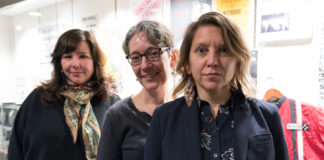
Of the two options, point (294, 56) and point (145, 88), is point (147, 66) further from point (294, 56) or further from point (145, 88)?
point (294, 56)

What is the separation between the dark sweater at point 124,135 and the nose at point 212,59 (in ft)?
1.55

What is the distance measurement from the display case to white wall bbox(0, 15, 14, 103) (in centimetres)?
7

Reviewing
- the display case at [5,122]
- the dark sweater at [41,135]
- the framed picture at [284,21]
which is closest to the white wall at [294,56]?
the framed picture at [284,21]

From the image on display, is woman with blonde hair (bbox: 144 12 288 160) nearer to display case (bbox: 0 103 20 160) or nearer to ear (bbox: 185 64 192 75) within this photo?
ear (bbox: 185 64 192 75)

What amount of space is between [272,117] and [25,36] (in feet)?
7.69

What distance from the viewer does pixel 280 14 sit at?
146 centimetres

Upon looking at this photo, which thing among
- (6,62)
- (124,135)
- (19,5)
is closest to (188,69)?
(124,135)

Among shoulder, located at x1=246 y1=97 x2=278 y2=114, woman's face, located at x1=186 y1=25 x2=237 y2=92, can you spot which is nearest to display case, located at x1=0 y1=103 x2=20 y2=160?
woman's face, located at x1=186 y1=25 x2=237 y2=92

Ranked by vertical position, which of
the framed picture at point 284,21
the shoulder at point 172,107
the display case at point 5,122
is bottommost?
the display case at point 5,122

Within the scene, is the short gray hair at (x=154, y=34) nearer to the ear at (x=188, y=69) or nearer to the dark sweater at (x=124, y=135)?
the ear at (x=188, y=69)

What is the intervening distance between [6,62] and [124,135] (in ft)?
5.91

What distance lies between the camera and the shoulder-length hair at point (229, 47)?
851 millimetres

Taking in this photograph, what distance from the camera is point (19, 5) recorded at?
6.41ft

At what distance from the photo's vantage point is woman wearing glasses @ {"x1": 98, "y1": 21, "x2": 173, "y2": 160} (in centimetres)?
110
